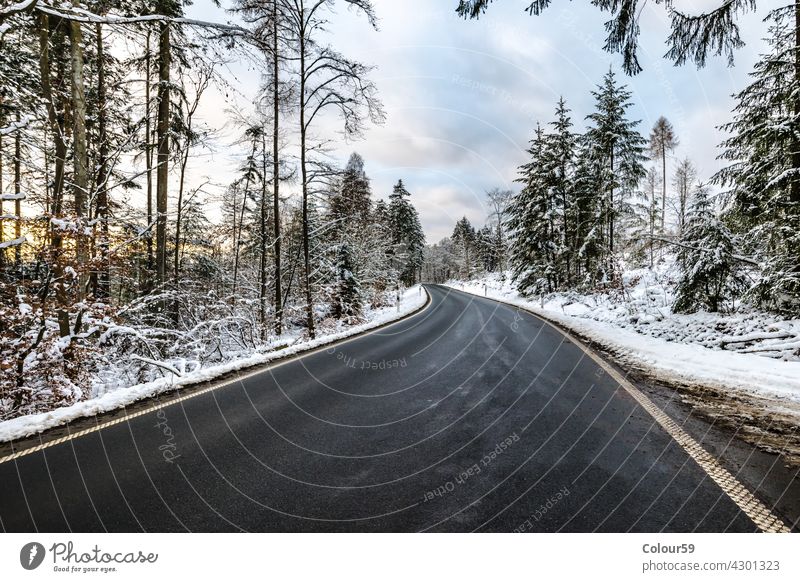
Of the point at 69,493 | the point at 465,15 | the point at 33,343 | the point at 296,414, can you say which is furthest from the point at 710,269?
the point at 33,343

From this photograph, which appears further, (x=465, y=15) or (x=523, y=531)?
(x=465, y=15)

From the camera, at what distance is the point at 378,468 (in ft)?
9.74

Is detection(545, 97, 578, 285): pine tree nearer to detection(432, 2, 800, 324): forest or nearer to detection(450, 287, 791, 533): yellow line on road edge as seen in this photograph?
detection(432, 2, 800, 324): forest

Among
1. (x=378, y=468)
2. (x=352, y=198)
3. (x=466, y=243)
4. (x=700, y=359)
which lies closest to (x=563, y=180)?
(x=352, y=198)

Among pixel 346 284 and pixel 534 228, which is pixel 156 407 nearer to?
pixel 346 284

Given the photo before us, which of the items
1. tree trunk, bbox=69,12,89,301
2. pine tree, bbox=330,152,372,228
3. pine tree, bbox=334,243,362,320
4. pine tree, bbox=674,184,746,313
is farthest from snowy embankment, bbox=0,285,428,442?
pine tree, bbox=674,184,746,313

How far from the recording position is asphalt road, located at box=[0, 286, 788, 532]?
2312 mm

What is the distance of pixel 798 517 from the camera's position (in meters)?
2.28

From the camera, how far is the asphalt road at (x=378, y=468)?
2312 millimetres

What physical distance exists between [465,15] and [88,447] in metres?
7.27

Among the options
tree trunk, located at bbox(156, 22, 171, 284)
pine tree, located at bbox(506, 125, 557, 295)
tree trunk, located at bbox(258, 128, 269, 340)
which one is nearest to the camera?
tree trunk, located at bbox(156, 22, 171, 284)

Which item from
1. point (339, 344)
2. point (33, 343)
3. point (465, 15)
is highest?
point (465, 15)
